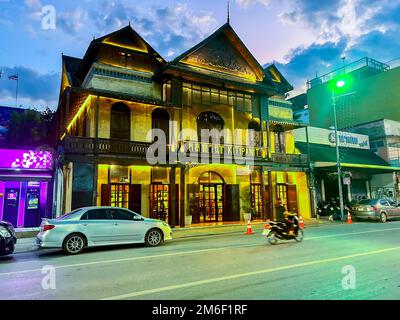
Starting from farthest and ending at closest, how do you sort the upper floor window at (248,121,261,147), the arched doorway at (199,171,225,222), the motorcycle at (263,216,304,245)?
1. the upper floor window at (248,121,261,147)
2. the arched doorway at (199,171,225,222)
3. the motorcycle at (263,216,304,245)

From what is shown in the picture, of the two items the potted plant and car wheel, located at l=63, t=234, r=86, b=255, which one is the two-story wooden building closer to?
the potted plant

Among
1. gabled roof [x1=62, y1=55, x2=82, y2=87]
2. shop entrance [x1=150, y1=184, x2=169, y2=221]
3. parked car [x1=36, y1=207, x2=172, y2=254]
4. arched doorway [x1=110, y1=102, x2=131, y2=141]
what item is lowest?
parked car [x1=36, y1=207, x2=172, y2=254]

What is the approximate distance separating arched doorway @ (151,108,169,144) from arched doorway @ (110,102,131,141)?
5.12 ft

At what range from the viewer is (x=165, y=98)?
18.6 m

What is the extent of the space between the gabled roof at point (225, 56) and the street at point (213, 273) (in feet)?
43.8

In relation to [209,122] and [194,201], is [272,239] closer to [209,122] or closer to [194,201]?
[194,201]

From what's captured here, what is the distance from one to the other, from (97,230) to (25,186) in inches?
453

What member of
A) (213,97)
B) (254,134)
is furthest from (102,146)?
(254,134)

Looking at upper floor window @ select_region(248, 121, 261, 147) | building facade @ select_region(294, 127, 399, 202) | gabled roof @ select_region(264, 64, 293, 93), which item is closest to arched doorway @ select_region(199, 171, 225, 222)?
upper floor window @ select_region(248, 121, 261, 147)

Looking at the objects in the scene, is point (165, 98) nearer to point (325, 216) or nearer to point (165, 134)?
point (165, 134)

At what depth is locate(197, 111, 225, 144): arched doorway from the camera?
19.8 metres

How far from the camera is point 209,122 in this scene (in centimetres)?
2016

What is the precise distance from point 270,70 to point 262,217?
1214cm
